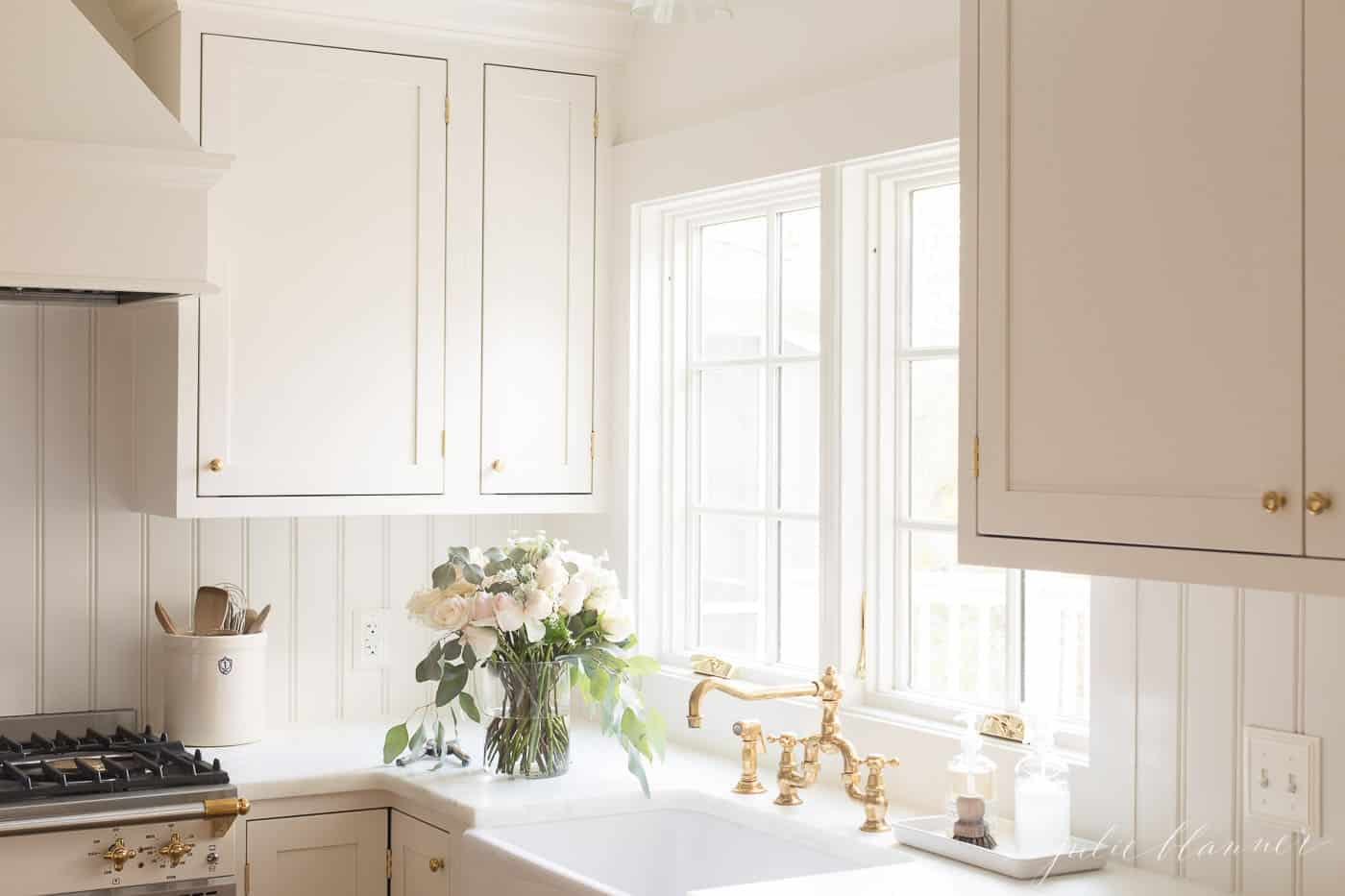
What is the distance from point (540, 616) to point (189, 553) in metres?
1.00

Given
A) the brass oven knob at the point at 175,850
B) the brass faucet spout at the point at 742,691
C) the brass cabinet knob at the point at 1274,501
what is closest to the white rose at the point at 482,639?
the brass faucet spout at the point at 742,691

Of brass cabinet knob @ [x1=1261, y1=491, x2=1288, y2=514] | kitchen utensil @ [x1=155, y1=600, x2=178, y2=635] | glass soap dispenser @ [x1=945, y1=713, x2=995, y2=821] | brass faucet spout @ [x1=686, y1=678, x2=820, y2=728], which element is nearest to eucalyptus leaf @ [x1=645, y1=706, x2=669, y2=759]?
brass faucet spout @ [x1=686, y1=678, x2=820, y2=728]

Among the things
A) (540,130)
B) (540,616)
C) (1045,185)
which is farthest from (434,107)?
(1045,185)

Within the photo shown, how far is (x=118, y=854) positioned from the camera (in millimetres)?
2451

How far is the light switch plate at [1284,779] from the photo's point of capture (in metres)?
1.87

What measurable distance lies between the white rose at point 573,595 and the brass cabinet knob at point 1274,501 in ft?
4.61

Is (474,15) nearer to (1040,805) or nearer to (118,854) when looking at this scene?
(118,854)

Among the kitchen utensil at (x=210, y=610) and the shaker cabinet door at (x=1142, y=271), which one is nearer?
the shaker cabinet door at (x=1142, y=271)

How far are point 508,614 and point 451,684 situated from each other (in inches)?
8.0

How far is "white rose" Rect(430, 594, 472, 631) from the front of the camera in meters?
2.63

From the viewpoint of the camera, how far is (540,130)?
10.4ft

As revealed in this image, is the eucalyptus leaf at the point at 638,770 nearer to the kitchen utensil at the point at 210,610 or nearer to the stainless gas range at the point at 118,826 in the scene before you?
the stainless gas range at the point at 118,826

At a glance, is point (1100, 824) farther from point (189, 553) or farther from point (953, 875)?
point (189, 553)

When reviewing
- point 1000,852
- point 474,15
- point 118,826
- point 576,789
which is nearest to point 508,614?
point 576,789
